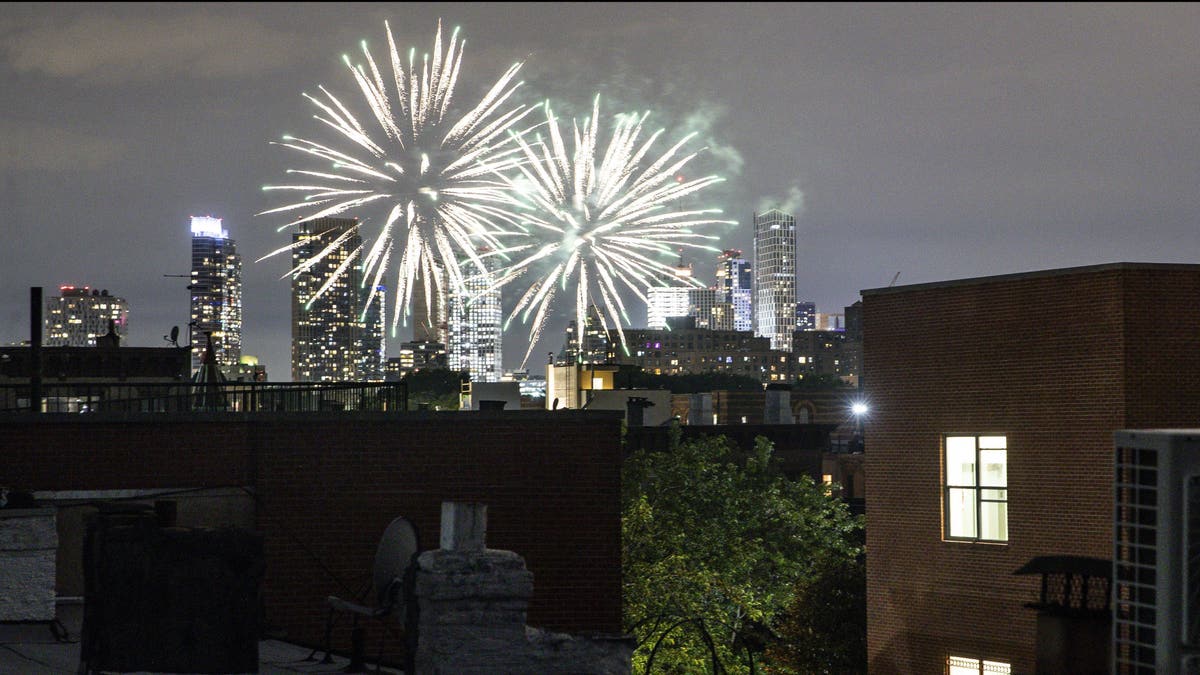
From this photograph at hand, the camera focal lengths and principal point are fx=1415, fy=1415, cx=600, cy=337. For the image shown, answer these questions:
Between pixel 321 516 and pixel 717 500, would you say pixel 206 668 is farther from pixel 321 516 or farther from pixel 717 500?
pixel 717 500

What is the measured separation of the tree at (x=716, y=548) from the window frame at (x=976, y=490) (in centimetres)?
1109

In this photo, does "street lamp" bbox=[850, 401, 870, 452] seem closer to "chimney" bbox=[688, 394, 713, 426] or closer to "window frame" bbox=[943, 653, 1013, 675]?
"chimney" bbox=[688, 394, 713, 426]

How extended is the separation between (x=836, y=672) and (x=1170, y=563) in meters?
25.5

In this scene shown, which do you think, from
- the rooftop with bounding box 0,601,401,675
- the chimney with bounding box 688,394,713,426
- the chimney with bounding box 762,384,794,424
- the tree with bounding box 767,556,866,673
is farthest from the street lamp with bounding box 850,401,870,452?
the rooftop with bounding box 0,601,401,675

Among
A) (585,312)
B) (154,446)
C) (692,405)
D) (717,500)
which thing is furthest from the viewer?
(692,405)

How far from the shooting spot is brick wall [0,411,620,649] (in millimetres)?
20547

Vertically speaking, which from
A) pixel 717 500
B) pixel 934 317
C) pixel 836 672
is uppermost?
pixel 934 317

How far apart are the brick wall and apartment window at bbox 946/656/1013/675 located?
30.0ft

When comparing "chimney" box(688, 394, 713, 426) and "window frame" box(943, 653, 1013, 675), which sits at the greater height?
"chimney" box(688, 394, 713, 426)

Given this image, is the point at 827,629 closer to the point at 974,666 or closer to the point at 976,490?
the point at 974,666

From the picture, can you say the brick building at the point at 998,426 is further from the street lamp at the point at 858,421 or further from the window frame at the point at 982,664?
the street lamp at the point at 858,421

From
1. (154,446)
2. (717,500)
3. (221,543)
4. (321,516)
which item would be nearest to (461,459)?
(321,516)

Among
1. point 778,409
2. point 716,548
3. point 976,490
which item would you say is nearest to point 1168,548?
point 976,490

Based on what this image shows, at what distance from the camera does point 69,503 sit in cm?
1880
